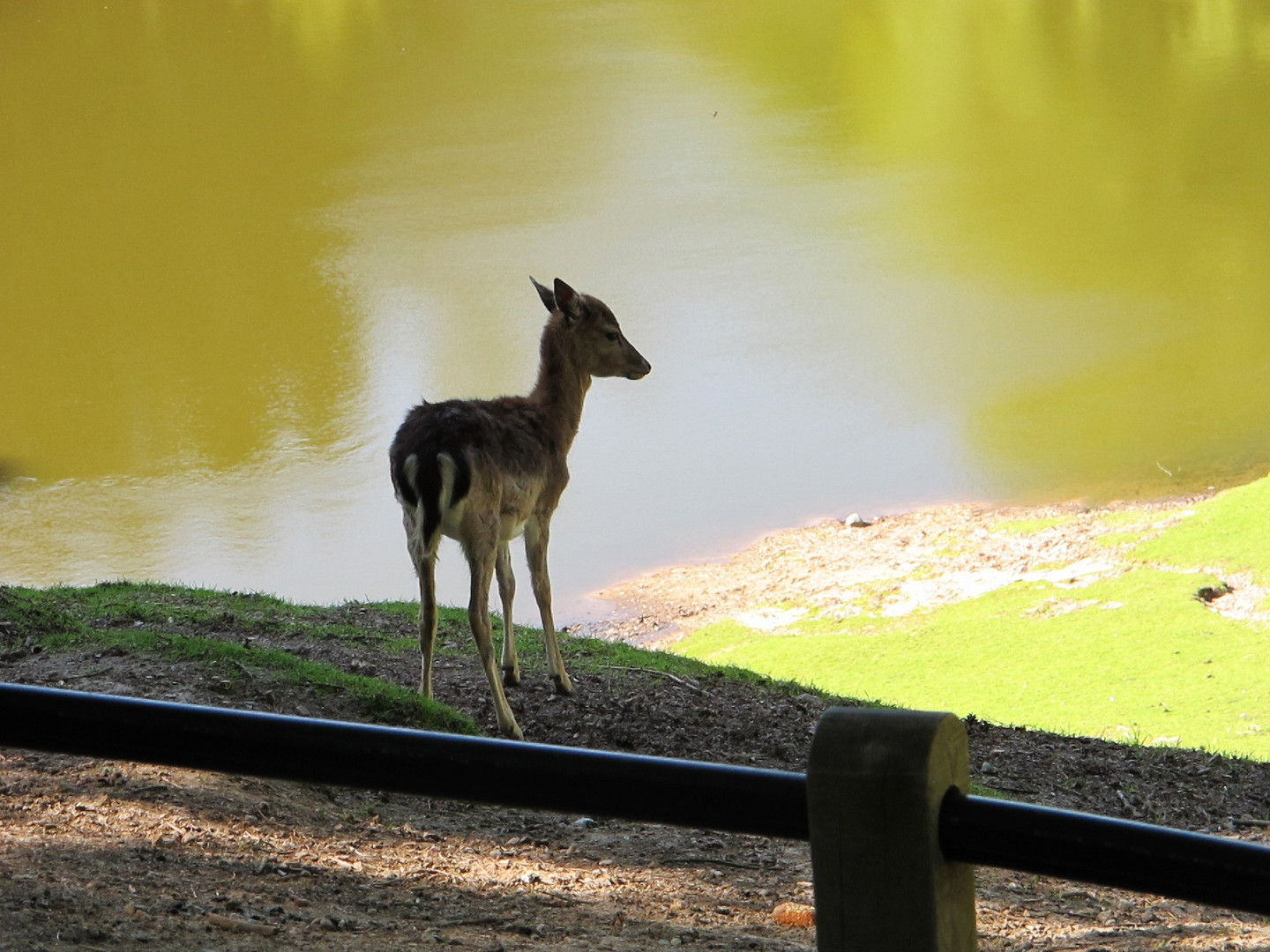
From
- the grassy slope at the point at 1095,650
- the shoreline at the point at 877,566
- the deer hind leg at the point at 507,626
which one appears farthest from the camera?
the shoreline at the point at 877,566

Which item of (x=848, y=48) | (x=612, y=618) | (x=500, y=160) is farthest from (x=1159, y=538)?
(x=848, y=48)

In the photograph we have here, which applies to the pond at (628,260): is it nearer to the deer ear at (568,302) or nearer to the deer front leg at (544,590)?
the deer ear at (568,302)

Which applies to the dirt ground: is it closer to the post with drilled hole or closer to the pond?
the post with drilled hole

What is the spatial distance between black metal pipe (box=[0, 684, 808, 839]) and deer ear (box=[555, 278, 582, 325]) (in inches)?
187

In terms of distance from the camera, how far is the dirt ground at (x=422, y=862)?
10.0 feet

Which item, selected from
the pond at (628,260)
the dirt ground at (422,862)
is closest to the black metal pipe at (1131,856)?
the dirt ground at (422,862)

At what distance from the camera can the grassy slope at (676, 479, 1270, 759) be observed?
7.97m

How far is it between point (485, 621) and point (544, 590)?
72 centimetres

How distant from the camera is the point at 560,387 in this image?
613 centimetres

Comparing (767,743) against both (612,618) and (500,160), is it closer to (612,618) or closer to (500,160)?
(612,618)

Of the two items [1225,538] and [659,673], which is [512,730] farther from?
[1225,538]

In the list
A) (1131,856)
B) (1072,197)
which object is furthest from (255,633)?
(1072,197)

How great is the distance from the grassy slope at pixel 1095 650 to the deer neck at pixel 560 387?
3290mm

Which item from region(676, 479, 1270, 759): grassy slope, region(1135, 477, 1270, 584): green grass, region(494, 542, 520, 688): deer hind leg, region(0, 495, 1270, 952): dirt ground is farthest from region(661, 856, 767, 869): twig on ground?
region(1135, 477, 1270, 584): green grass
